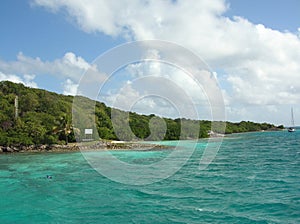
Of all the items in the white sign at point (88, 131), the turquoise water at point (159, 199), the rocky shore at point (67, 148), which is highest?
the white sign at point (88, 131)

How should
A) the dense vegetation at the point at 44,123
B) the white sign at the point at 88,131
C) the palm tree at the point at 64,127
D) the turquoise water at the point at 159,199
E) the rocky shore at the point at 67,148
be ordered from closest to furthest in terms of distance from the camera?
the turquoise water at the point at 159,199, the rocky shore at the point at 67,148, the dense vegetation at the point at 44,123, the palm tree at the point at 64,127, the white sign at the point at 88,131

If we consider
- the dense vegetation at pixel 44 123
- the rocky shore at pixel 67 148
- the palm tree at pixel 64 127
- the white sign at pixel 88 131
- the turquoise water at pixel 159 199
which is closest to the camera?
the turquoise water at pixel 159 199

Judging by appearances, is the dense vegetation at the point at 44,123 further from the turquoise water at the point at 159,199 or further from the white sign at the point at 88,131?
the turquoise water at the point at 159,199

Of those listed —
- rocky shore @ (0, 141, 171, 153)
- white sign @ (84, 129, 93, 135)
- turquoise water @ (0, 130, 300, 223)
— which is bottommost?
turquoise water @ (0, 130, 300, 223)

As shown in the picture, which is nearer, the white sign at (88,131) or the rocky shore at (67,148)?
the rocky shore at (67,148)

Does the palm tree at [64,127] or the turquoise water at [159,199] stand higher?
the palm tree at [64,127]

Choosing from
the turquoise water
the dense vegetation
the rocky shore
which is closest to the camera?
the turquoise water

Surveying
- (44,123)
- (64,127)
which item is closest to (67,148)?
(64,127)

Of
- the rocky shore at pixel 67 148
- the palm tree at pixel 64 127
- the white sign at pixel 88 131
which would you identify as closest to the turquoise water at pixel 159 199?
the rocky shore at pixel 67 148

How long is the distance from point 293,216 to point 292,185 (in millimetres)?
6796

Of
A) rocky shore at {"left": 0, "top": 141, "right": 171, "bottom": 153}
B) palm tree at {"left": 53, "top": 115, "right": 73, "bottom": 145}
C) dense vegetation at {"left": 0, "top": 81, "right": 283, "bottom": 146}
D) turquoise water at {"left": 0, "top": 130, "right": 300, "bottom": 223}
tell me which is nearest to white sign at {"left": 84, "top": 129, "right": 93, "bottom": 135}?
dense vegetation at {"left": 0, "top": 81, "right": 283, "bottom": 146}

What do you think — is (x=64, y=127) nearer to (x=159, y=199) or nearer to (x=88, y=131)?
(x=88, y=131)

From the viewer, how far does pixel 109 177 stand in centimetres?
2388

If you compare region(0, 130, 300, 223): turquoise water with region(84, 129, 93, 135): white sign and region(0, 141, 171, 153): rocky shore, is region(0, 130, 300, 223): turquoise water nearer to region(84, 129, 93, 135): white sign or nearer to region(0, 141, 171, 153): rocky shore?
region(0, 141, 171, 153): rocky shore
